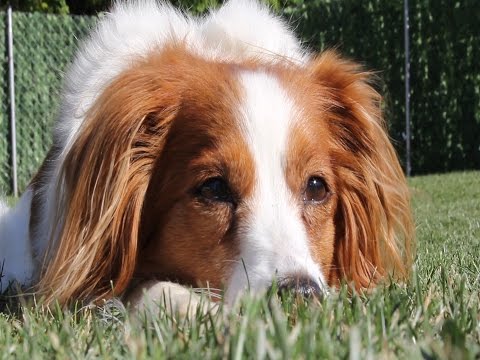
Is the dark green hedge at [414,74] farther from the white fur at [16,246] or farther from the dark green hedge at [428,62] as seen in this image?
the white fur at [16,246]

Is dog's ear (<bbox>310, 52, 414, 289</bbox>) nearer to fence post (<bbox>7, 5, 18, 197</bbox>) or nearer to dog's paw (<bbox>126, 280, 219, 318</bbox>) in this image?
dog's paw (<bbox>126, 280, 219, 318</bbox>)

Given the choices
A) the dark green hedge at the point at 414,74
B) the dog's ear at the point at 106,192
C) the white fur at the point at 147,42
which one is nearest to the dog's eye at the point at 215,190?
the dog's ear at the point at 106,192

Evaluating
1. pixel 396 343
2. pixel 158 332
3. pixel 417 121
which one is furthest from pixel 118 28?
pixel 417 121

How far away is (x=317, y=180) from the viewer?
294 cm

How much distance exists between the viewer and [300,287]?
2289 mm

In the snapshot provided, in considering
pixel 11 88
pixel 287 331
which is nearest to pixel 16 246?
pixel 287 331

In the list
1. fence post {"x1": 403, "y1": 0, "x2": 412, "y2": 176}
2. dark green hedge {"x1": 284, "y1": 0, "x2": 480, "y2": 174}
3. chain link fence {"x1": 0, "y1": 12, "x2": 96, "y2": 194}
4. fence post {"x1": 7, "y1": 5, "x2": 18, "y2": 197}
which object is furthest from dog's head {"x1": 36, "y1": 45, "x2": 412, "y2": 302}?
fence post {"x1": 403, "y1": 0, "x2": 412, "y2": 176}

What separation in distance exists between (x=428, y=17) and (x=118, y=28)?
8.47 metres

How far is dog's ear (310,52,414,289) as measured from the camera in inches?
126

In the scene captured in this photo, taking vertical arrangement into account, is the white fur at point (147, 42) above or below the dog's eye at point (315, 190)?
above

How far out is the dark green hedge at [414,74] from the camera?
11.0 metres

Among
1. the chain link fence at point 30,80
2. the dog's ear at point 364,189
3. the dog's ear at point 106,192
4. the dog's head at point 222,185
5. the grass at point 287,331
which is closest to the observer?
the grass at point 287,331

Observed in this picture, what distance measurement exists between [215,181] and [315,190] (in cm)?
41

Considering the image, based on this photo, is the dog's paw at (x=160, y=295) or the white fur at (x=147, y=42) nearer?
the dog's paw at (x=160, y=295)
